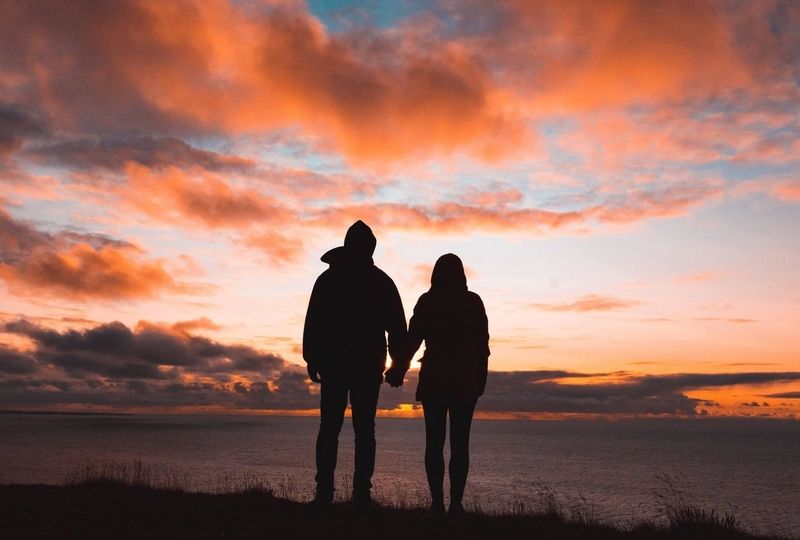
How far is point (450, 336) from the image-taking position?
7.41 meters

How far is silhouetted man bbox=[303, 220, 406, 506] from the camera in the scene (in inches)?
273

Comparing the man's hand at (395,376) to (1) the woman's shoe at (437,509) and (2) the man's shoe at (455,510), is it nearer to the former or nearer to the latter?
(1) the woman's shoe at (437,509)

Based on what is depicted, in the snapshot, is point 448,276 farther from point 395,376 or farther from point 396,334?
point 395,376

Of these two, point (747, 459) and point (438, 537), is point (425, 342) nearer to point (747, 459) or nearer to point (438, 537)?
point (438, 537)

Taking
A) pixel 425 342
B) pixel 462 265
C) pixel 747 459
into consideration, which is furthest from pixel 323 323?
pixel 747 459

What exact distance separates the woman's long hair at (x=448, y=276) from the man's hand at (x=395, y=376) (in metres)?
1.03

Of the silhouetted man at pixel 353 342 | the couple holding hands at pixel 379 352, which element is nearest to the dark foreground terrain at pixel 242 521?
the couple holding hands at pixel 379 352

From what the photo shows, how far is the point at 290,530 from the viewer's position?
6.18 m

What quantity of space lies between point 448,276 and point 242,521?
11.4ft

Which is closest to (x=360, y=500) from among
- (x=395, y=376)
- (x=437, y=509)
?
(x=437, y=509)

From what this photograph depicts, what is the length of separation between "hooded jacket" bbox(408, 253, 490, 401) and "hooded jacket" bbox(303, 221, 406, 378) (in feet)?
1.10

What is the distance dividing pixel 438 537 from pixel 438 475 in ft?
3.47

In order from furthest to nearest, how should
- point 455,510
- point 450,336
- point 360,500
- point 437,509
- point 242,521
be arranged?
point 450,336 → point 455,510 → point 437,509 → point 360,500 → point 242,521

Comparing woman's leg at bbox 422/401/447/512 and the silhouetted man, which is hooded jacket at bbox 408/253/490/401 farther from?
the silhouetted man
